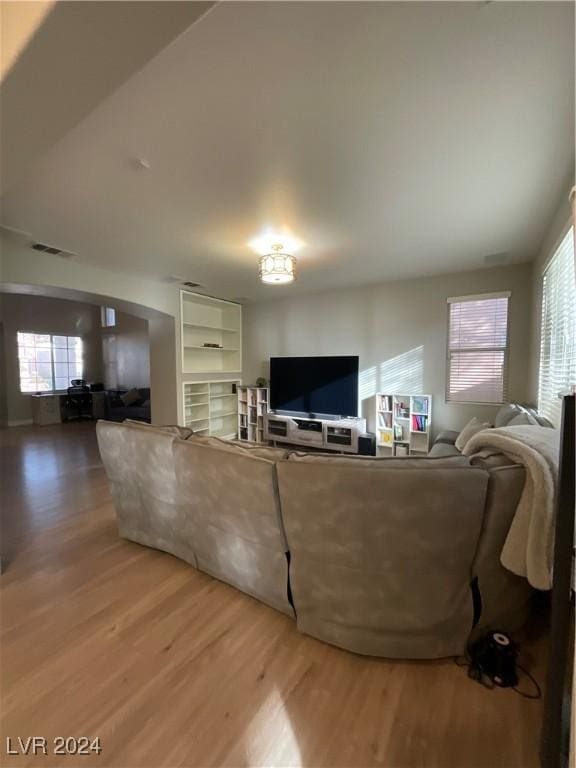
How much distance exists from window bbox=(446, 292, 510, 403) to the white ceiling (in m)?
1.11

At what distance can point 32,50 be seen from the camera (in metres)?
0.95

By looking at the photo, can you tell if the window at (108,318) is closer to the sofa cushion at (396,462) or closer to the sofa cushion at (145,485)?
the sofa cushion at (145,485)

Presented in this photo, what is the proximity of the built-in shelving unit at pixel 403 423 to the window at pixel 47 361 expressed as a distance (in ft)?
26.5

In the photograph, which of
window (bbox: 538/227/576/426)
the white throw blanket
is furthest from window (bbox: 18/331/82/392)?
window (bbox: 538/227/576/426)

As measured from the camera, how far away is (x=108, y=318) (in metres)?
8.76

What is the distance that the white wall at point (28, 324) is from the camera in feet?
23.1

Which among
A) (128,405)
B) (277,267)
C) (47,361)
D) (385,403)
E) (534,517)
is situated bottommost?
(128,405)

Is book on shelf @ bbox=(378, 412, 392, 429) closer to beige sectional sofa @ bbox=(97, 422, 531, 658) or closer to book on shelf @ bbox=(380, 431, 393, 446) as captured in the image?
book on shelf @ bbox=(380, 431, 393, 446)

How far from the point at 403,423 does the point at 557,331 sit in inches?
93.1

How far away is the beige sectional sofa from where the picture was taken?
133 centimetres

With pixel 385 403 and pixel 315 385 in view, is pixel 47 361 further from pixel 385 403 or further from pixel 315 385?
pixel 385 403

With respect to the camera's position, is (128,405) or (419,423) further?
(128,405)

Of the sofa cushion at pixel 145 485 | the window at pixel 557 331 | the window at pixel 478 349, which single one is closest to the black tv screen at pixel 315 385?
the window at pixel 478 349

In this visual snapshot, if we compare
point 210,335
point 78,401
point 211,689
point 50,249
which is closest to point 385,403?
point 210,335
